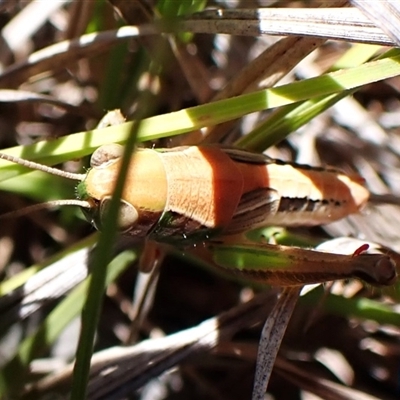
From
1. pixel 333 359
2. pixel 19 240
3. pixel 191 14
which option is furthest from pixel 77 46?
pixel 333 359

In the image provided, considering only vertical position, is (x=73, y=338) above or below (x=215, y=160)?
below

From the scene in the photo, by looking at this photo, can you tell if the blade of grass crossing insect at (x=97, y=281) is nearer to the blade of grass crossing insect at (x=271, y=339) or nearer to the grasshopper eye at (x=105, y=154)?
the grasshopper eye at (x=105, y=154)

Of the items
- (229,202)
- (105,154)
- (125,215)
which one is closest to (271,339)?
(229,202)

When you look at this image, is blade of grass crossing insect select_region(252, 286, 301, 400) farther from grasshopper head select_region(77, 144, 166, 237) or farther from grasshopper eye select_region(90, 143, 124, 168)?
grasshopper eye select_region(90, 143, 124, 168)

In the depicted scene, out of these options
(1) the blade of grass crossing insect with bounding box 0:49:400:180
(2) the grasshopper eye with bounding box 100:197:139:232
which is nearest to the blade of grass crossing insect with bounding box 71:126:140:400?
(2) the grasshopper eye with bounding box 100:197:139:232

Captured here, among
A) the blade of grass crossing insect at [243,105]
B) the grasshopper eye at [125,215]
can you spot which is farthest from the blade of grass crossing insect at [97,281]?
the blade of grass crossing insect at [243,105]

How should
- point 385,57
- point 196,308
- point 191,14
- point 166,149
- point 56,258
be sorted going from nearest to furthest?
point 385,57
point 166,149
point 191,14
point 56,258
point 196,308

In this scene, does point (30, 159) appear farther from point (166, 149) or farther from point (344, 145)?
point (344, 145)
